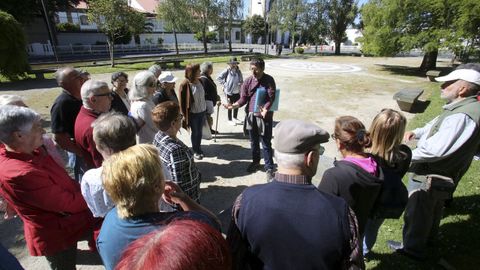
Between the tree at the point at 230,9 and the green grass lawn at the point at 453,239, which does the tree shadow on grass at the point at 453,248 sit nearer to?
the green grass lawn at the point at 453,239

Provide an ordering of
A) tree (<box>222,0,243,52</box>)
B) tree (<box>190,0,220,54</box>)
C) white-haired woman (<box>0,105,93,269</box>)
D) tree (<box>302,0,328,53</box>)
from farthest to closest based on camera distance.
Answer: tree (<box>302,0,328,53</box>)
tree (<box>222,0,243,52</box>)
tree (<box>190,0,220,54</box>)
white-haired woman (<box>0,105,93,269</box>)

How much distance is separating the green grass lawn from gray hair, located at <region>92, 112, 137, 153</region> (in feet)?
9.57

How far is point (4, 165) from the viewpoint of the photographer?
2.07 m

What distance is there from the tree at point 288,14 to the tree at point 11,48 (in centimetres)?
3560

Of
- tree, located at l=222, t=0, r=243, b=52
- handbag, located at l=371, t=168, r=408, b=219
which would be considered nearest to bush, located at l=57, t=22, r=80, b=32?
tree, located at l=222, t=0, r=243, b=52

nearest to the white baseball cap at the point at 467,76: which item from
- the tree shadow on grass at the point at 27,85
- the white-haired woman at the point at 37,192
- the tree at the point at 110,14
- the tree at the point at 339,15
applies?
the white-haired woman at the point at 37,192

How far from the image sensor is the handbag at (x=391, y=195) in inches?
93.2

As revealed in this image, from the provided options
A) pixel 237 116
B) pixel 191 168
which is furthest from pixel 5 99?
pixel 237 116

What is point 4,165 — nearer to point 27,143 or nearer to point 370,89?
point 27,143

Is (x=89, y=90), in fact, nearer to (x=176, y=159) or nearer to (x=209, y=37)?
(x=176, y=159)

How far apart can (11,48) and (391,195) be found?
16.5 meters

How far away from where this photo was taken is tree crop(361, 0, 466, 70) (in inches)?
631

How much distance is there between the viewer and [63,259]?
249 centimetres

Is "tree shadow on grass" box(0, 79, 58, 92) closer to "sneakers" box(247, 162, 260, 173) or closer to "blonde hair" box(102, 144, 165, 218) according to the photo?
"sneakers" box(247, 162, 260, 173)
